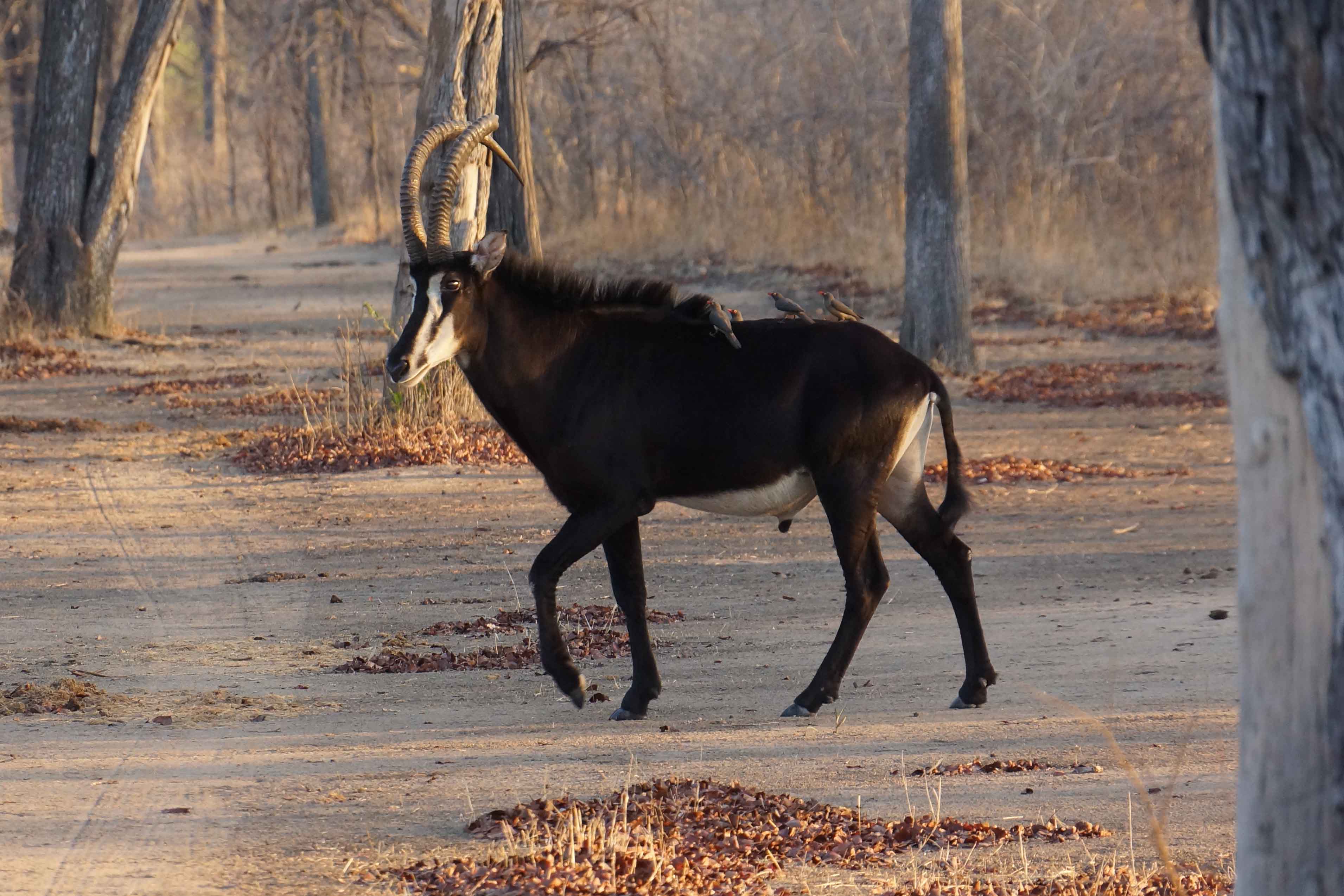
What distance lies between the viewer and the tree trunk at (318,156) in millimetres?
43219

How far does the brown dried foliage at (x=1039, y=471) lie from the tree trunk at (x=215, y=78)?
3333 centimetres

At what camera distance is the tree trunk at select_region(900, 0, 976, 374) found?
1841 cm

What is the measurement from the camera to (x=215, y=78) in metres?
50.8

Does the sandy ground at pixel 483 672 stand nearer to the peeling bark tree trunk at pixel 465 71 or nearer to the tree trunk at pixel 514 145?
the peeling bark tree trunk at pixel 465 71

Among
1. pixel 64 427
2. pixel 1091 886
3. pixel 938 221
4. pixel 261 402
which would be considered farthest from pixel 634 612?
pixel 938 221

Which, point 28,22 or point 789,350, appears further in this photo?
point 28,22

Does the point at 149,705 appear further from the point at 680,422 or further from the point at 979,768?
the point at 979,768

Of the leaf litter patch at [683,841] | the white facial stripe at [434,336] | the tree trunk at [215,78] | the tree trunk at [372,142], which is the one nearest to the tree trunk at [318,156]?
the tree trunk at [372,142]

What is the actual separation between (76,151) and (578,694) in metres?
16.3

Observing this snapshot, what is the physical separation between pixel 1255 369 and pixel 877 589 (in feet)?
13.1

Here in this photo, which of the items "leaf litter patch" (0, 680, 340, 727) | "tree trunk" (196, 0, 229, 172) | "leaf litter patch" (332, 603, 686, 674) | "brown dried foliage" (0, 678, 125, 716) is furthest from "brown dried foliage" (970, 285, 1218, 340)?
"tree trunk" (196, 0, 229, 172)

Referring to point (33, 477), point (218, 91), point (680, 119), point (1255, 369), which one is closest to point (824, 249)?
point (680, 119)

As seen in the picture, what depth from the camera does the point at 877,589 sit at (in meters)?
7.34

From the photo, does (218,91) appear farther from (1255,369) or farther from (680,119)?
(1255,369)
